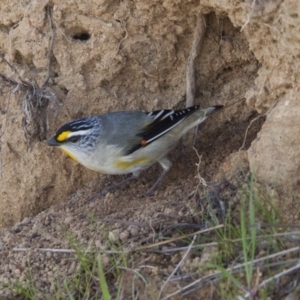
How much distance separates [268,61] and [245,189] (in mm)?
984

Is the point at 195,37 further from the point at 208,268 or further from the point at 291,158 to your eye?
the point at 208,268

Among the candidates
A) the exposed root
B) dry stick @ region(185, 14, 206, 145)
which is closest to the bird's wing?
dry stick @ region(185, 14, 206, 145)

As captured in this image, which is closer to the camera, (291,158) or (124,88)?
(291,158)

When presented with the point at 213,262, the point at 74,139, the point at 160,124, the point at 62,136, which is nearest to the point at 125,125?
the point at 160,124

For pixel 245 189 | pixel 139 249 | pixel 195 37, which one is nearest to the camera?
pixel 139 249

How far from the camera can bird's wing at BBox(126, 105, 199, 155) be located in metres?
6.35

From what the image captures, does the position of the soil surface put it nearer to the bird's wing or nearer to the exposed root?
the exposed root

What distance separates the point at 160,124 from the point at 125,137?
0.33 m

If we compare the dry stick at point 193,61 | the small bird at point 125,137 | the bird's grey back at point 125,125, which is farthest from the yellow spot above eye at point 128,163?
the dry stick at point 193,61

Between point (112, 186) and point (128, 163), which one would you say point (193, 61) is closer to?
point (128, 163)

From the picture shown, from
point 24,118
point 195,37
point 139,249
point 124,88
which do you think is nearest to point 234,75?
point 195,37

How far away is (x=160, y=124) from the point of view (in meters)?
6.35

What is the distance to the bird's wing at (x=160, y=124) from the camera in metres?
6.35

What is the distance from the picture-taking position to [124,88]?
6.62 metres
